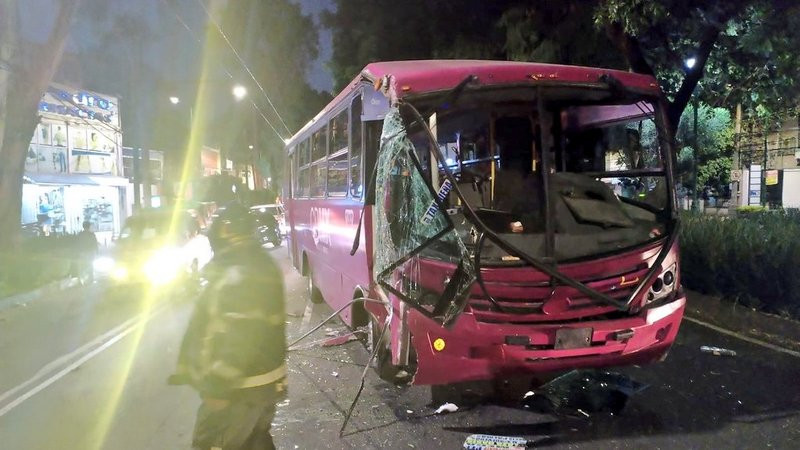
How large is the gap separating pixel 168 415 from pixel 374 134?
3.00m

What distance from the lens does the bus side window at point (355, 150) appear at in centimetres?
581

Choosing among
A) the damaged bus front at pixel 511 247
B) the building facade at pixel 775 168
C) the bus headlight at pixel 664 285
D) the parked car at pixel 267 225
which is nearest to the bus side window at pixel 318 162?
the parked car at pixel 267 225

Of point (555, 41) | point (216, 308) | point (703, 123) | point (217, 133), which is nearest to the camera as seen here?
point (216, 308)

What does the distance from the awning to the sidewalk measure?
1962 centimetres

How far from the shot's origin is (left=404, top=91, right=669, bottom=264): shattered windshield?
466 centimetres

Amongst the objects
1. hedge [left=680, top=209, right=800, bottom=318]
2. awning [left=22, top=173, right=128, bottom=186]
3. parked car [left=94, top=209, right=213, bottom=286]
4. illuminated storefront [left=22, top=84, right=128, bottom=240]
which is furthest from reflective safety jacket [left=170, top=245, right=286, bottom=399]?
awning [left=22, top=173, right=128, bottom=186]

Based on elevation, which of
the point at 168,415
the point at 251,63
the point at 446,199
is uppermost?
the point at 251,63

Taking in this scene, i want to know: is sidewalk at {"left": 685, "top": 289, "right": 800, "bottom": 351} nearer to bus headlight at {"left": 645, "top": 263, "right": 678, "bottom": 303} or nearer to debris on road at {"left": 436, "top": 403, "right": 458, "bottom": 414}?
bus headlight at {"left": 645, "top": 263, "right": 678, "bottom": 303}

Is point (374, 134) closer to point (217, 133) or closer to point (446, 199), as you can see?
point (446, 199)

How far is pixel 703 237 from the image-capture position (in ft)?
30.7

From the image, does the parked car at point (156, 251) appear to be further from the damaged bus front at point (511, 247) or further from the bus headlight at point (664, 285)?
the bus headlight at point (664, 285)

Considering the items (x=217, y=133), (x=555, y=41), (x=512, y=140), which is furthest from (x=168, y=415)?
(x=217, y=133)

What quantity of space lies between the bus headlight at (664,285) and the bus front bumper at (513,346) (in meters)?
0.15

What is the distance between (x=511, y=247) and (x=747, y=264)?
215 inches
